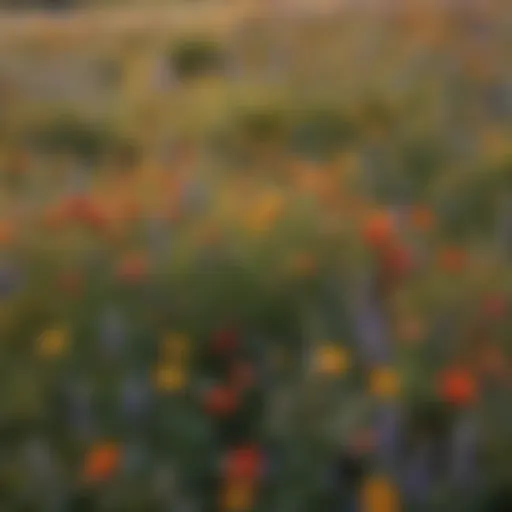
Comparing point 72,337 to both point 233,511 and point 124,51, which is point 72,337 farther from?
point 124,51

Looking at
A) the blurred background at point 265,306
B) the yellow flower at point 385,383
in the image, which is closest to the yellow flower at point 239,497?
the blurred background at point 265,306

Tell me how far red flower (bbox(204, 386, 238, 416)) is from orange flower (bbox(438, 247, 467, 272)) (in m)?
0.60

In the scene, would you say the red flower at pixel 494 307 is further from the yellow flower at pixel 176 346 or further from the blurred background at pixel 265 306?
the yellow flower at pixel 176 346

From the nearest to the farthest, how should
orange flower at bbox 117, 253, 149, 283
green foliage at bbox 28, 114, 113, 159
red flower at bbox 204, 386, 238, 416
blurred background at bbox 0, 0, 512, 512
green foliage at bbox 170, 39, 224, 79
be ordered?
blurred background at bbox 0, 0, 512, 512 → red flower at bbox 204, 386, 238, 416 → orange flower at bbox 117, 253, 149, 283 → green foliage at bbox 28, 114, 113, 159 → green foliage at bbox 170, 39, 224, 79

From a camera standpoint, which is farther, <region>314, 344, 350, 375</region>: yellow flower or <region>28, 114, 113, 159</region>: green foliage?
<region>28, 114, 113, 159</region>: green foliage

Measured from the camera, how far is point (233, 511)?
193cm

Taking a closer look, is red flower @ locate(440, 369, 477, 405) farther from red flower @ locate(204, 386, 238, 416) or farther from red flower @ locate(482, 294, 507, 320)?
red flower @ locate(204, 386, 238, 416)

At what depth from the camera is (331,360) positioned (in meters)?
2.07

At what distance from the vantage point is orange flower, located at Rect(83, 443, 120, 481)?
6.28ft

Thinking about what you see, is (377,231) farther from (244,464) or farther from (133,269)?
(244,464)

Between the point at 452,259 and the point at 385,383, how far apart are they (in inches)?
22.1

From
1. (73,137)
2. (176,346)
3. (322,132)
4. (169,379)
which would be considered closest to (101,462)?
(169,379)

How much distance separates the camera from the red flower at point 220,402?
6.91 feet

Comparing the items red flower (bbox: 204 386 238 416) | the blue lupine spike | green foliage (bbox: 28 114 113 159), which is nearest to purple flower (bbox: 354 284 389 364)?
red flower (bbox: 204 386 238 416)
